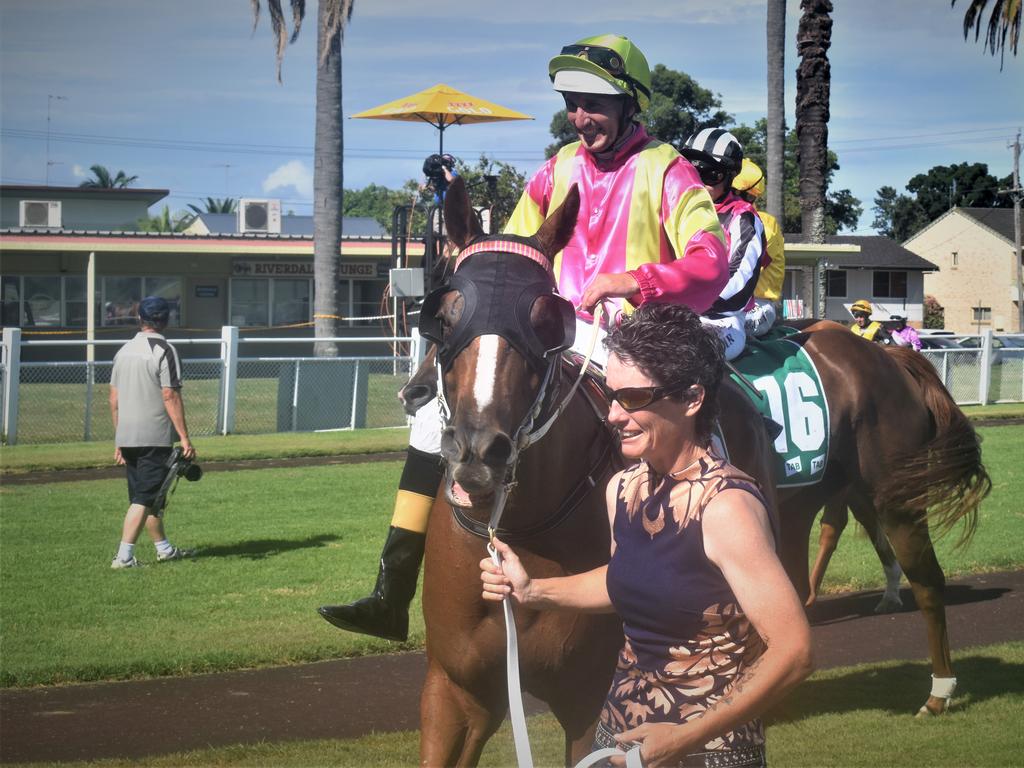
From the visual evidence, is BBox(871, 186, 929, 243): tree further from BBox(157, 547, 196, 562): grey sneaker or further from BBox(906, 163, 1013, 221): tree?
BBox(157, 547, 196, 562): grey sneaker

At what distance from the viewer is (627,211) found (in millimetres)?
3977

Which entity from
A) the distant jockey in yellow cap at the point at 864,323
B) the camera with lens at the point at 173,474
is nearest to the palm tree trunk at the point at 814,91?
the distant jockey in yellow cap at the point at 864,323

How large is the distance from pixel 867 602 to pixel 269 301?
2781 cm

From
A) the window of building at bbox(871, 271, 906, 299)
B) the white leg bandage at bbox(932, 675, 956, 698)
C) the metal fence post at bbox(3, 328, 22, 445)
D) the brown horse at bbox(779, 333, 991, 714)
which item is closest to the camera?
the white leg bandage at bbox(932, 675, 956, 698)

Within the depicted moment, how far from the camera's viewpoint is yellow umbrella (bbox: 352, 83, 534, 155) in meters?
14.9

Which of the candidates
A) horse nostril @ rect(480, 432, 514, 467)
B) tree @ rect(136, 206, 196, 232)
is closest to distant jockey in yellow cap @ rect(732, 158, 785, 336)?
horse nostril @ rect(480, 432, 514, 467)

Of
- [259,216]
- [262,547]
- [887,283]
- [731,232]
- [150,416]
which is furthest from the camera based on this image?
[887,283]

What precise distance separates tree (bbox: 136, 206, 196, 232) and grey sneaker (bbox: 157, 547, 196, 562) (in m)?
43.1

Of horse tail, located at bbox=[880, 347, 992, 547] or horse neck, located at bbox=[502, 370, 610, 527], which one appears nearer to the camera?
horse neck, located at bbox=[502, 370, 610, 527]

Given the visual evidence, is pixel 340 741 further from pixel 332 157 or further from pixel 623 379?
pixel 332 157

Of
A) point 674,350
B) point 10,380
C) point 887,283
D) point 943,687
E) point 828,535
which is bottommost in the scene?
point 943,687

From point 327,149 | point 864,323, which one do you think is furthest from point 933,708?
point 327,149

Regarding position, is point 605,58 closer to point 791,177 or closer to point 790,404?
point 790,404

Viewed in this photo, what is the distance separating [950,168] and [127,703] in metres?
68.9
